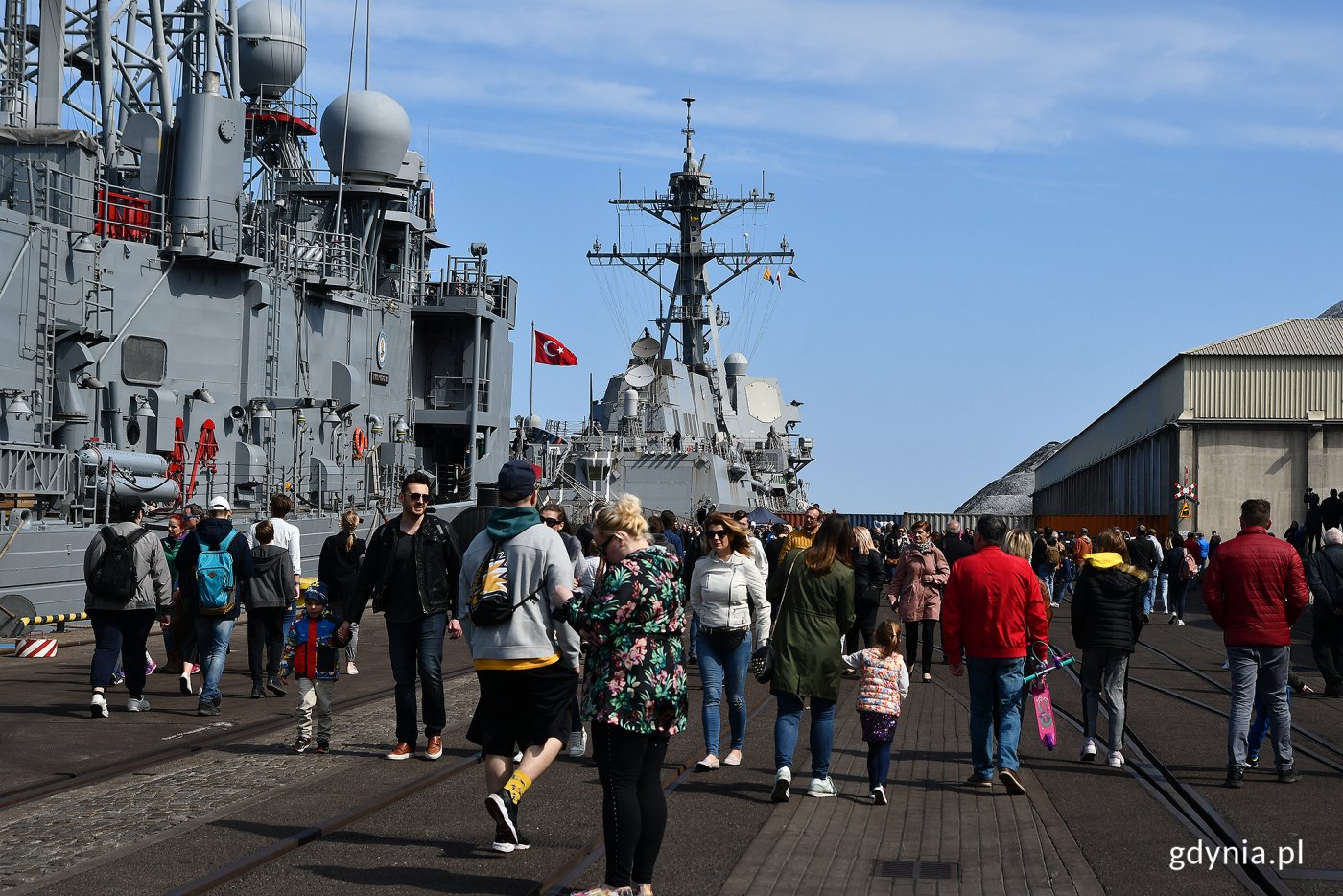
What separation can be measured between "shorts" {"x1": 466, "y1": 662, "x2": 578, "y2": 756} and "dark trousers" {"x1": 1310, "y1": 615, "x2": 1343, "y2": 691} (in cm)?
1072

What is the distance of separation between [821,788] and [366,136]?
1137 inches

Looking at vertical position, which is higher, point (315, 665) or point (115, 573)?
point (115, 573)

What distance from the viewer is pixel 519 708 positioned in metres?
7.48

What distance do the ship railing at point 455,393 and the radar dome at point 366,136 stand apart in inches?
218

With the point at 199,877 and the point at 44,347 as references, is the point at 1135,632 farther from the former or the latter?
the point at 44,347

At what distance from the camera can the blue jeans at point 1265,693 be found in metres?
9.73

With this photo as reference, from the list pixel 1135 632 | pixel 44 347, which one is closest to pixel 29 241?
pixel 44 347

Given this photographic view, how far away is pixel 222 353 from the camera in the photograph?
27.2 metres

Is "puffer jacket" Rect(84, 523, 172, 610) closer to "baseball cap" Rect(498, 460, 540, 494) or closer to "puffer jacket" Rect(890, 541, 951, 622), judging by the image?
"baseball cap" Rect(498, 460, 540, 494)

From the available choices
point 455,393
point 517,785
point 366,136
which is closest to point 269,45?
point 366,136

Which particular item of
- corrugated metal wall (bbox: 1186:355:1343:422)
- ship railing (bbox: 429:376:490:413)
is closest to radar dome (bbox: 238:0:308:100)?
ship railing (bbox: 429:376:490:413)

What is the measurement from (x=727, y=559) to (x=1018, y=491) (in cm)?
11357

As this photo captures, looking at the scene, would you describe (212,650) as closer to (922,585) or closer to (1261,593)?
(922,585)

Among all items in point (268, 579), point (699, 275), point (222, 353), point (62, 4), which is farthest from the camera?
point (699, 275)
